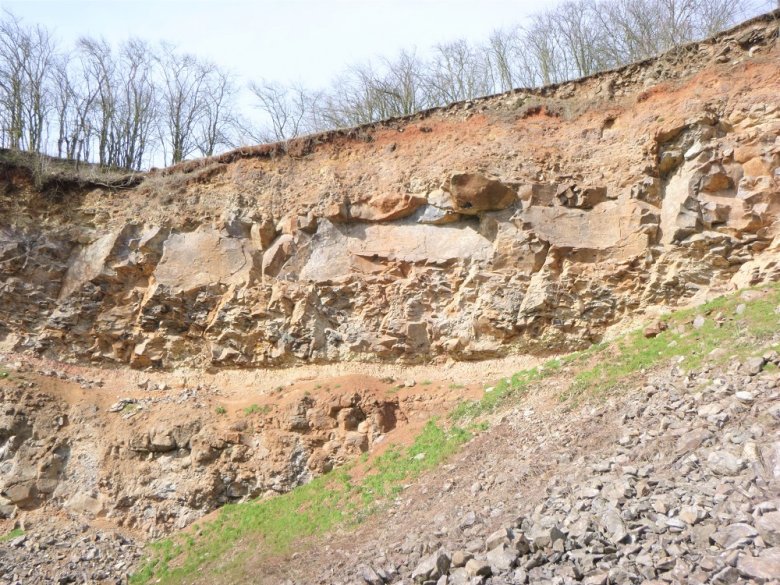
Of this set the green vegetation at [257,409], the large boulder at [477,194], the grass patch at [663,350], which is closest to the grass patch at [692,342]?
the grass patch at [663,350]

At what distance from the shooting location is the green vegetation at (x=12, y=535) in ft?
45.2

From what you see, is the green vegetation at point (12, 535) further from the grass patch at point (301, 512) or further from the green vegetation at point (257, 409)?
the green vegetation at point (257, 409)

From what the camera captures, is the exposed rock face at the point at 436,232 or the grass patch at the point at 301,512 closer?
the grass patch at the point at 301,512

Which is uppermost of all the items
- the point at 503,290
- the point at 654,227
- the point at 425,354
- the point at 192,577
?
the point at 654,227

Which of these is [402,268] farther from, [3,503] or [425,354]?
[3,503]

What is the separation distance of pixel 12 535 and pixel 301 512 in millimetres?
6889

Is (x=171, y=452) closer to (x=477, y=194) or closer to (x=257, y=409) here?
(x=257, y=409)

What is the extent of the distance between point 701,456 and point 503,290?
339 inches

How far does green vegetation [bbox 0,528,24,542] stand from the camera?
1377 cm

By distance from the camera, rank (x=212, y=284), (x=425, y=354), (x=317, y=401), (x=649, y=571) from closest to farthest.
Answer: (x=649, y=571)
(x=317, y=401)
(x=425, y=354)
(x=212, y=284)

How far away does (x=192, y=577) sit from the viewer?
480 inches

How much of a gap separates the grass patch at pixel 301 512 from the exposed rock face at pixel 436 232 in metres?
3.78

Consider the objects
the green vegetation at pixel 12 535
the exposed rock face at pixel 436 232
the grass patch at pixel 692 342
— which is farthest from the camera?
the exposed rock face at pixel 436 232

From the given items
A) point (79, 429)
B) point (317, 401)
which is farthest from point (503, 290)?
point (79, 429)
